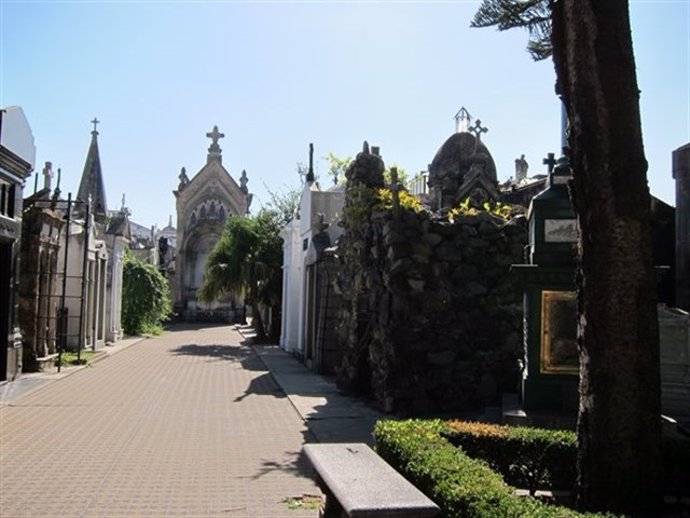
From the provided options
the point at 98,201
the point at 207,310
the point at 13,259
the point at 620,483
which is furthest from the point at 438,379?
the point at 207,310

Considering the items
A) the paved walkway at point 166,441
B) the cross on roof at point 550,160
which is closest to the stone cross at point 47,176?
the paved walkway at point 166,441

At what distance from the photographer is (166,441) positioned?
912 cm

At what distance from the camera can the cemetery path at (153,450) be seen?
633 centimetres

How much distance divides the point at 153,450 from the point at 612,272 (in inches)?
243

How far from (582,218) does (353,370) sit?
9.24 metres

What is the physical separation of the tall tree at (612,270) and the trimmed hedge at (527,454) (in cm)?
118

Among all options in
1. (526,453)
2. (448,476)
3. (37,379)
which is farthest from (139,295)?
(448,476)

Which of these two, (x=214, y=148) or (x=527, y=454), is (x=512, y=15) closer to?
(x=527, y=454)

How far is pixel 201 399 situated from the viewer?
13.1 metres

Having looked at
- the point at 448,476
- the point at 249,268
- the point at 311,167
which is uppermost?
the point at 311,167

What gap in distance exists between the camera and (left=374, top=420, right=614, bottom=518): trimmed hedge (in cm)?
361


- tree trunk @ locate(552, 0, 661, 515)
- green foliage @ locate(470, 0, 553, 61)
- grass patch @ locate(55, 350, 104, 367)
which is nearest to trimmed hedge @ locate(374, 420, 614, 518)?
tree trunk @ locate(552, 0, 661, 515)

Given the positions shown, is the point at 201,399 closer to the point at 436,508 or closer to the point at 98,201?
the point at 436,508

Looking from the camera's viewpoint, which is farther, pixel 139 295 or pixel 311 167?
pixel 139 295
